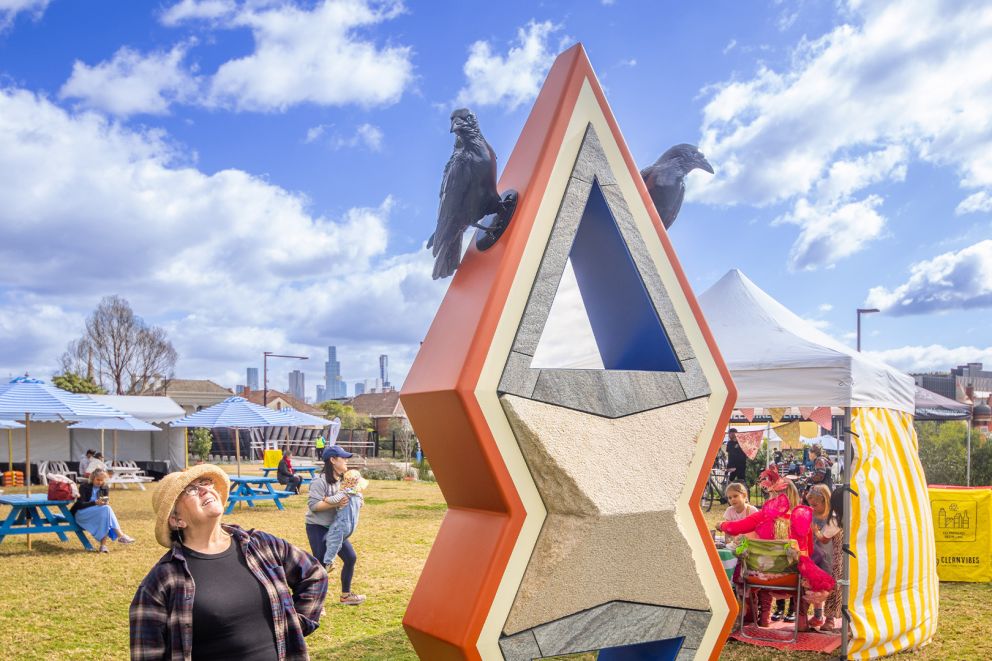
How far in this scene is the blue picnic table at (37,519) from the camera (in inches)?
466

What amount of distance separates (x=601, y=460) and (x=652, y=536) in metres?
0.55

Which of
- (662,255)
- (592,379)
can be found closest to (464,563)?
(592,379)

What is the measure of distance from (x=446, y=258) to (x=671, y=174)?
1623 mm

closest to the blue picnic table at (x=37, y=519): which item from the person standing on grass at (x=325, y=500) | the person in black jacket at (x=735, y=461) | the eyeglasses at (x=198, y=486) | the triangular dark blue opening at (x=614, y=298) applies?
the person standing on grass at (x=325, y=500)

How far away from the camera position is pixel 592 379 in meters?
4.21

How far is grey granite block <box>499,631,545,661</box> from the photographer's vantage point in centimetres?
390

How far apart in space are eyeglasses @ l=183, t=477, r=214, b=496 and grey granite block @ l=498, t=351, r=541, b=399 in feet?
4.68

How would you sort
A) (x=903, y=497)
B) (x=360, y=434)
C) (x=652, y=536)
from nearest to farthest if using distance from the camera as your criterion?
(x=652, y=536) < (x=903, y=497) < (x=360, y=434)

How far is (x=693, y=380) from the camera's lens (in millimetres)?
4625

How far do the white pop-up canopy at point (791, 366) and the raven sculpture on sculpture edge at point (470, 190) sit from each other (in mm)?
2910

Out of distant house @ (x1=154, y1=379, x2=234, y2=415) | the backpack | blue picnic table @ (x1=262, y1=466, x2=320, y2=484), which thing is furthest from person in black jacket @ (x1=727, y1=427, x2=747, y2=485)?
distant house @ (x1=154, y1=379, x2=234, y2=415)

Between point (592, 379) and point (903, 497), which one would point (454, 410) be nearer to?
point (592, 379)

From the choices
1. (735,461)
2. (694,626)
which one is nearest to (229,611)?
(694,626)

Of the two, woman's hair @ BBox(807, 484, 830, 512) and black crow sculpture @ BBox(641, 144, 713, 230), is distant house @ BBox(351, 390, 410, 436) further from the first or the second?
black crow sculpture @ BBox(641, 144, 713, 230)
